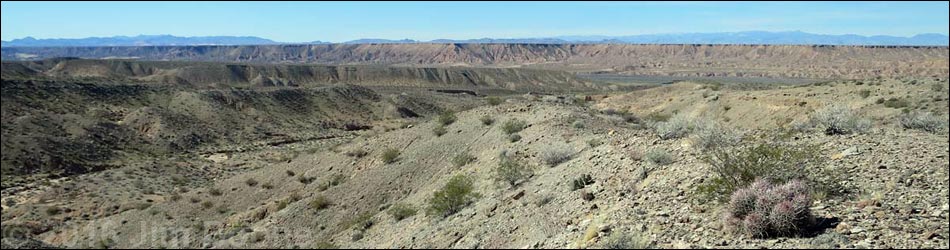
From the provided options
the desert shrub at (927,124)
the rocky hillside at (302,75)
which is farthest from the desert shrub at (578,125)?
the rocky hillside at (302,75)

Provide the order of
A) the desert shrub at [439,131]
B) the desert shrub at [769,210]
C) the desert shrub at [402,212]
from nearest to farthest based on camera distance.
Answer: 1. the desert shrub at [769,210]
2. the desert shrub at [402,212]
3. the desert shrub at [439,131]

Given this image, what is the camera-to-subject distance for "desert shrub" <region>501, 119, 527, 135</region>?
22.3 m

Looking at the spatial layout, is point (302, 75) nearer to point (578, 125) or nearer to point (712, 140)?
point (578, 125)

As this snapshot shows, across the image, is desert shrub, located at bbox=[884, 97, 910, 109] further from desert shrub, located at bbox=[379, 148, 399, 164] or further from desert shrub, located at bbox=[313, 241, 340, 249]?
desert shrub, located at bbox=[313, 241, 340, 249]

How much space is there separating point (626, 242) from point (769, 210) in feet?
6.98

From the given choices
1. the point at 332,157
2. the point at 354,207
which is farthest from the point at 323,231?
the point at 332,157

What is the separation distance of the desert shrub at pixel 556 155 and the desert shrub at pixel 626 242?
25.6ft

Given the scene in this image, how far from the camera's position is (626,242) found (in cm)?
846

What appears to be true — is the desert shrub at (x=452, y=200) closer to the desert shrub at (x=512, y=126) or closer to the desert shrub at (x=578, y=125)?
the desert shrub at (x=512, y=126)

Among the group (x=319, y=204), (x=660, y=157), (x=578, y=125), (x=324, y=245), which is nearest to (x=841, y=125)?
(x=660, y=157)

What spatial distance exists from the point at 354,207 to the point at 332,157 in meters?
8.50

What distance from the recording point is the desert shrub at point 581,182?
13031 millimetres

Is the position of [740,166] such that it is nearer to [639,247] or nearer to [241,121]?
[639,247]

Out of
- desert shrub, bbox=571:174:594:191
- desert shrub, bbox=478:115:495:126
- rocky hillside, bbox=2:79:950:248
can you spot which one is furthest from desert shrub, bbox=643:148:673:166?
desert shrub, bbox=478:115:495:126
